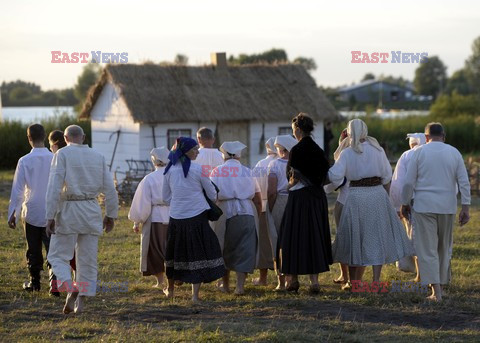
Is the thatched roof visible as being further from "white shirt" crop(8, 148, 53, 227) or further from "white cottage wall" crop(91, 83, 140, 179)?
"white shirt" crop(8, 148, 53, 227)

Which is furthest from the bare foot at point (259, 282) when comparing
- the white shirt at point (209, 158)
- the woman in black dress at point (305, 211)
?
the white shirt at point (209, 158)

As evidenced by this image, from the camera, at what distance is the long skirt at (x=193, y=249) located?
918 cm

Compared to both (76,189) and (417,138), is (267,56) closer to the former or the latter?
(417,138)

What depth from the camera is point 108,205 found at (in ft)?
28.9

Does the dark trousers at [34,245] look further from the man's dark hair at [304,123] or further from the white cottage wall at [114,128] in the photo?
the white cottage wall at [114,128]

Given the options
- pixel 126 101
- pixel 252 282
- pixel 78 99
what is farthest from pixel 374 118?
pixel 252 282

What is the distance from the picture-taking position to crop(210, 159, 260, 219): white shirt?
32.3ft

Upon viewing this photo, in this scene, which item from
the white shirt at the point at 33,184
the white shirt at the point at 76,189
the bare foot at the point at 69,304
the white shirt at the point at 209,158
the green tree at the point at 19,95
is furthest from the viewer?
the green tree at the point at 19,95

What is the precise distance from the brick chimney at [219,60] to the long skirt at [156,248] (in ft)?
58.2

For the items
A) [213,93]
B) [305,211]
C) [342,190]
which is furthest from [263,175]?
[213,93]

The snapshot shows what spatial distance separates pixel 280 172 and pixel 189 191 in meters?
1.37

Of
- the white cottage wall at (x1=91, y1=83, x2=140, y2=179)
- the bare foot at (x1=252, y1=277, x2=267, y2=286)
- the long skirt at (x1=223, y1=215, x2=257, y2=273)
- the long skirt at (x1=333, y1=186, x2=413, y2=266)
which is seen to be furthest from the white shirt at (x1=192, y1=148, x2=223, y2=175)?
the white cottage wall at (x1=91, y1=83, x2=140, y2=179)

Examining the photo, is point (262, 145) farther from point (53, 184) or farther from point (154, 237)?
point (53, 184)

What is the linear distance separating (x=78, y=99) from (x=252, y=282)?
38860 millimetres
